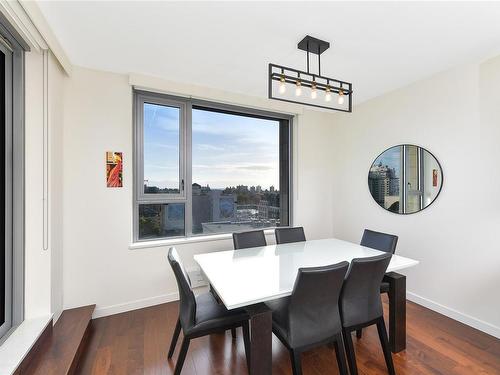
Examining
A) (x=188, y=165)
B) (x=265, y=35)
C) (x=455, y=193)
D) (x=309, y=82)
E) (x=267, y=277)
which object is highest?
(x=265, y=35)

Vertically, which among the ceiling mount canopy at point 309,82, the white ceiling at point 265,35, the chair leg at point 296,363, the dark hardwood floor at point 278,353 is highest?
the white ceiling at point 265,35

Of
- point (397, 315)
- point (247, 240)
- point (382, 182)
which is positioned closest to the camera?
point (397, 315)

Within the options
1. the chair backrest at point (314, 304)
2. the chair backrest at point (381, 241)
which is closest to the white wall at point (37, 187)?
the chair backrest at point (314, 304)

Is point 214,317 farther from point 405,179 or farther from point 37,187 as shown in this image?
point 405,179

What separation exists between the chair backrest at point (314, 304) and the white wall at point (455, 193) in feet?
5.92

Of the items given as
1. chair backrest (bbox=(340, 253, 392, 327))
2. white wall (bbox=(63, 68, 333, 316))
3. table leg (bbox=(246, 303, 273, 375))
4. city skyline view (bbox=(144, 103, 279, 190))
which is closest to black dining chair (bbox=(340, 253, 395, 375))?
chair backrest (bbox=(340, 253, 392, 327))

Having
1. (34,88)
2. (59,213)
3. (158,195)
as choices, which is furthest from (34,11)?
(158,195)

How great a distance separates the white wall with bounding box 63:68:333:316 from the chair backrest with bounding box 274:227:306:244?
1145mm

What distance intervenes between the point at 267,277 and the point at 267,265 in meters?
0.26

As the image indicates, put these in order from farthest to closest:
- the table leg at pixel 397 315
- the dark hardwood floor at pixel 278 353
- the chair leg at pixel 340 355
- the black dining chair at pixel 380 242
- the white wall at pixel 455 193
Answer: the black dining chair at pixel 380 242
the white wall at pixel 455 193
the table leg at pixel 397 315
the dark hardwood floor at pixel 278 353
the chair leg at pixel 340 355

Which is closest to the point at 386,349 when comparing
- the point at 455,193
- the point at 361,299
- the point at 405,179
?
the point at 361,299

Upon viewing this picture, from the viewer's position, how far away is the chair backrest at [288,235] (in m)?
2.87

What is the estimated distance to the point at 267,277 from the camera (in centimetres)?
176

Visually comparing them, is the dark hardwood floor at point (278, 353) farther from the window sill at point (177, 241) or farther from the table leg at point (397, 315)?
the window sill at point (177, 241)
